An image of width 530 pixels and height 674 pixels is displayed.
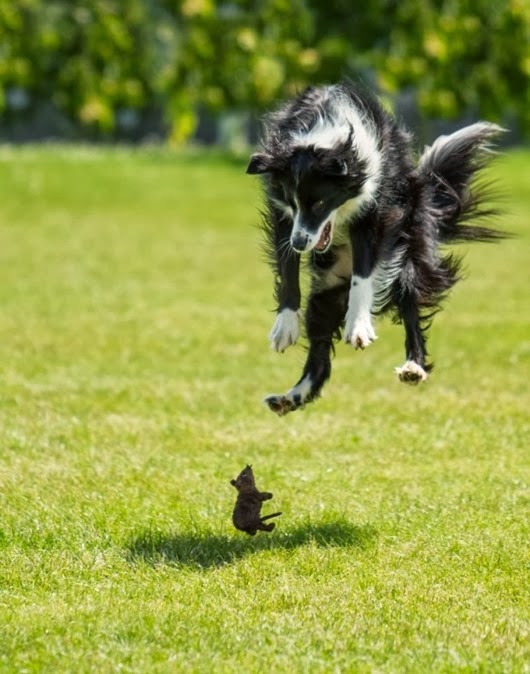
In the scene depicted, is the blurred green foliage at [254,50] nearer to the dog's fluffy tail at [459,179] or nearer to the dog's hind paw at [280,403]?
the dog's fluffy tail at [459,179]

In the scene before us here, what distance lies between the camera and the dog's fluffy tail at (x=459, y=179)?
7.07 metres

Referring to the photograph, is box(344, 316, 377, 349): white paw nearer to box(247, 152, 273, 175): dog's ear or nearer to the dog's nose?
the dog's nose

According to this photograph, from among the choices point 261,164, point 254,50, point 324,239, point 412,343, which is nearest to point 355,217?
point 324,239

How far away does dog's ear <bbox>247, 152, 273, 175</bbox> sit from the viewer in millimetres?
6086

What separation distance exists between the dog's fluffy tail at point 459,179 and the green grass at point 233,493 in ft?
4.26

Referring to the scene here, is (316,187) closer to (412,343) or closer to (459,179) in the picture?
(412,343)

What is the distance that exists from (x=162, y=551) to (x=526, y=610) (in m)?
1.59

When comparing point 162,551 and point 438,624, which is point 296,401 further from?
point 438,624

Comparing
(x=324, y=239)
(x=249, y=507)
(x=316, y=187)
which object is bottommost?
(x=249, y=507)

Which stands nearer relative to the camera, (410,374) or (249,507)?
(249,507)

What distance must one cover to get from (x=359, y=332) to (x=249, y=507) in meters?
0.96

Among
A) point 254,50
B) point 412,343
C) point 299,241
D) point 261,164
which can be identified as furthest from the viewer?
point 254,50

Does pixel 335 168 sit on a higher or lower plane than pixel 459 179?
higher

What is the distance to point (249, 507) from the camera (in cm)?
596
